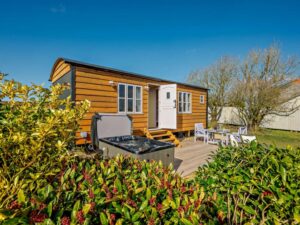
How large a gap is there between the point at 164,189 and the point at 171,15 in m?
10.6

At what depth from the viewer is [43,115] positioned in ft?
3.88

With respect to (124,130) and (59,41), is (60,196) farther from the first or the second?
(59,41)

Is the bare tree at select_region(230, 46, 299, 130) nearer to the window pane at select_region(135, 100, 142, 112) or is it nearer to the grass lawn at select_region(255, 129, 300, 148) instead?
the grass lawn at select_region(255, 129, 300, 148)

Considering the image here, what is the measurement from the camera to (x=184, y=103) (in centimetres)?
899

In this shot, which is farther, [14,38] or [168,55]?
[168,55]

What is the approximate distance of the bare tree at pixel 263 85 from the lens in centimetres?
1105

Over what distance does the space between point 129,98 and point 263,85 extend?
1030cm

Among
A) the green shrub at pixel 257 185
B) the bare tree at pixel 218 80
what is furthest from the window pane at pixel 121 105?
the bare tree at pixel 218 80

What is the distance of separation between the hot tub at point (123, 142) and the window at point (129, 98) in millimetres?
573

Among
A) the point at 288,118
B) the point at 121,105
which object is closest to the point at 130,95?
the point at 121,105

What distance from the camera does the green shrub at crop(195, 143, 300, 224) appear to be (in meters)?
1.00

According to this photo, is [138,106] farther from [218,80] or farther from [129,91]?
[218,80]

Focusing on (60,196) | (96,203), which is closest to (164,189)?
(96,203)

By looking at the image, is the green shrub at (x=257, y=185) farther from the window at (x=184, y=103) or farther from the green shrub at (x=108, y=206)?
the window at (x=184, y=103)
